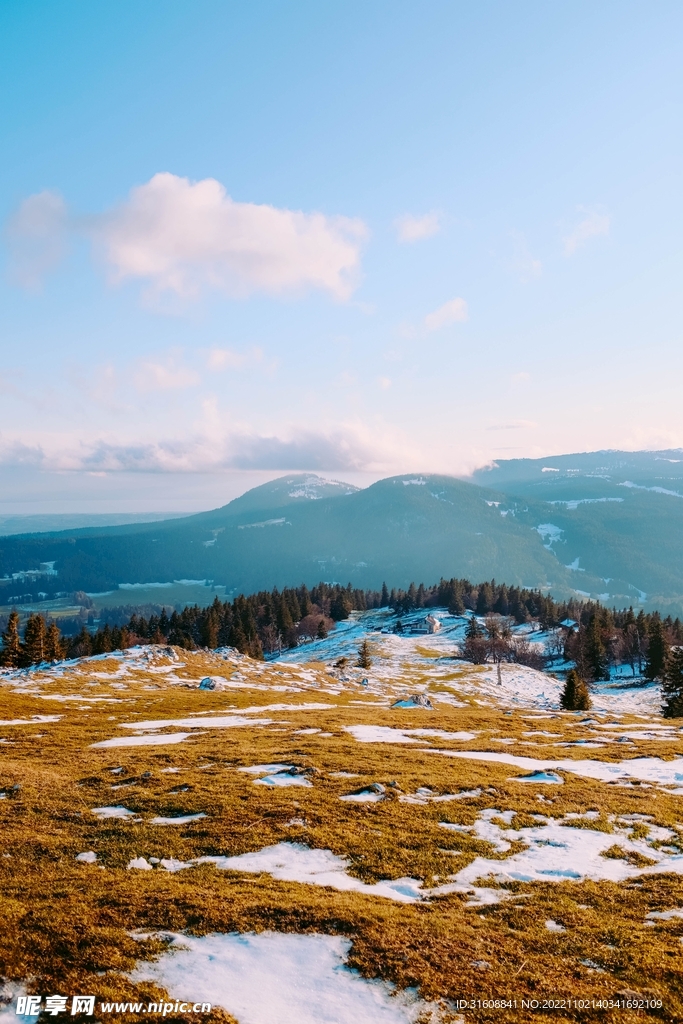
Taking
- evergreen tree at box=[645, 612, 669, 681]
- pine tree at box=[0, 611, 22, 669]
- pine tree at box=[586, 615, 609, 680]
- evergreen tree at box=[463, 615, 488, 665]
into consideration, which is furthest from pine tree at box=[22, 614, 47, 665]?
evergreen tree at box=[645, 612, 669, 681]

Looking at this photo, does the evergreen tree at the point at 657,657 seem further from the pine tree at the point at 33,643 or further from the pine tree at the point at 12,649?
the pine tree at the point at 12,649

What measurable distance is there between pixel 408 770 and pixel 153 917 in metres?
15.8

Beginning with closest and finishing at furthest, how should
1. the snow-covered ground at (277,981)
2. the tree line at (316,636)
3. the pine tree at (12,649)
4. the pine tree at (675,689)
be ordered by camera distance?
the snow-covered ground at (277,981) → the pine tree at (675,689) → the pine tree at (12,649) → the tree line at (316,636)

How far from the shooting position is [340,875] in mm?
13484

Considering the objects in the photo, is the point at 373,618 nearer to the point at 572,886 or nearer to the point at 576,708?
the point at 576,708

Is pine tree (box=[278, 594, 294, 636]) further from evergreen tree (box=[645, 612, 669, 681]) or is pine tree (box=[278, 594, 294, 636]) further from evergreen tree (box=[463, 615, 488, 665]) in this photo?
evergreen tree (box=[645, 612, 669, 681])

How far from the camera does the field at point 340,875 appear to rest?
28.1 ft

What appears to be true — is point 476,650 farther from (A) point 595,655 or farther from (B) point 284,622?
(B) point 284,622

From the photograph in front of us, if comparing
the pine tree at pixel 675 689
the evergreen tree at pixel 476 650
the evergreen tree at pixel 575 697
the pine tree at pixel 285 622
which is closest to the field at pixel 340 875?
the evergreen tree at pixel 575 697

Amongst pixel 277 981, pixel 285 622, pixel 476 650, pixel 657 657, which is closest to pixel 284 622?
pixel 285 622

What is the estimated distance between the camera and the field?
8.57 metres

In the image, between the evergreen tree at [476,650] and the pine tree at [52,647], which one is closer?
the pine tree at [52,647]

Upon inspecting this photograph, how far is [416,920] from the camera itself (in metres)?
10.8
